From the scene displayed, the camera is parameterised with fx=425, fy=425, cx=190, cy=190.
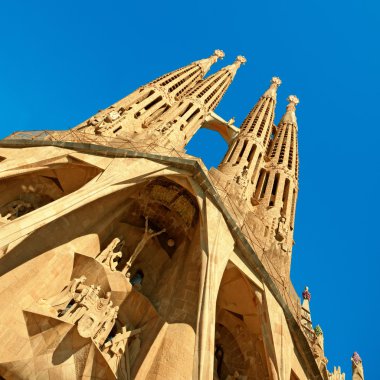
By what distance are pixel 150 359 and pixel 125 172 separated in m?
5.05

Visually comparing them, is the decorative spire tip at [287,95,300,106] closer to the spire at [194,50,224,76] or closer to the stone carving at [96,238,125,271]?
the spire at [194,50,224,76]

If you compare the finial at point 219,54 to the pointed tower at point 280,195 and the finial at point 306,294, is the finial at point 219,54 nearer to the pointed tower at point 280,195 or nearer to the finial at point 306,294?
the pointed tower at point 280,195

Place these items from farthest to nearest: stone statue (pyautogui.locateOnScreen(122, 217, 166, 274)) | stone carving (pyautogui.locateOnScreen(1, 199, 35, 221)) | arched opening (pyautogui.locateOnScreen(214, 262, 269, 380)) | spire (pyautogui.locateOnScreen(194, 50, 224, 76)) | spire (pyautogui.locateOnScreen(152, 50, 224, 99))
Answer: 1. spire (pyautogui.locateOnScreen(194, 50, 224, 76))
2. spire (pyautogui.locateOnScreen(152, 50, 224, 99))
3. stone statue (pyautogui.locateOnScreen(122, 217, 166, 274))
4. stone carving (pyautogui.locateOnScreen(1, 199, 35, 221))
5. arched opening (pyautogui.locateOnScreen(214, 262, 269, 380))

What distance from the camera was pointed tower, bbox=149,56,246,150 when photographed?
61.5 ft

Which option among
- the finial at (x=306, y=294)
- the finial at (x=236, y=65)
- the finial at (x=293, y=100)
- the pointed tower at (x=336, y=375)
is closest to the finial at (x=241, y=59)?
the finial at (x=236, y=65)

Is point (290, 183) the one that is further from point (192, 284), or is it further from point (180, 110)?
point (192, 284)

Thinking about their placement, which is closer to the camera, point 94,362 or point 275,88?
point 94,362

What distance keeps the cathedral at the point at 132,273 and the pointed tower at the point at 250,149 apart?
3608 millimetres

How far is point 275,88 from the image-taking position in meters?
34.7

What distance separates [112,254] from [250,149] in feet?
40.8

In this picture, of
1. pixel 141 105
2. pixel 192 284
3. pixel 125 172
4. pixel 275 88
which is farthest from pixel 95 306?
pixel 275 88

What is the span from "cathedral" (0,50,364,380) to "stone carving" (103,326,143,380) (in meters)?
0.03

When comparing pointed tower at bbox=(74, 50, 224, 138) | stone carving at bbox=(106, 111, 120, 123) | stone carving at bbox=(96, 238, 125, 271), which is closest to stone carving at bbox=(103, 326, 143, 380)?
stone carving at bbox=(96, 238, 125, 271)

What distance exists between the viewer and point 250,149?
23.2 meters
